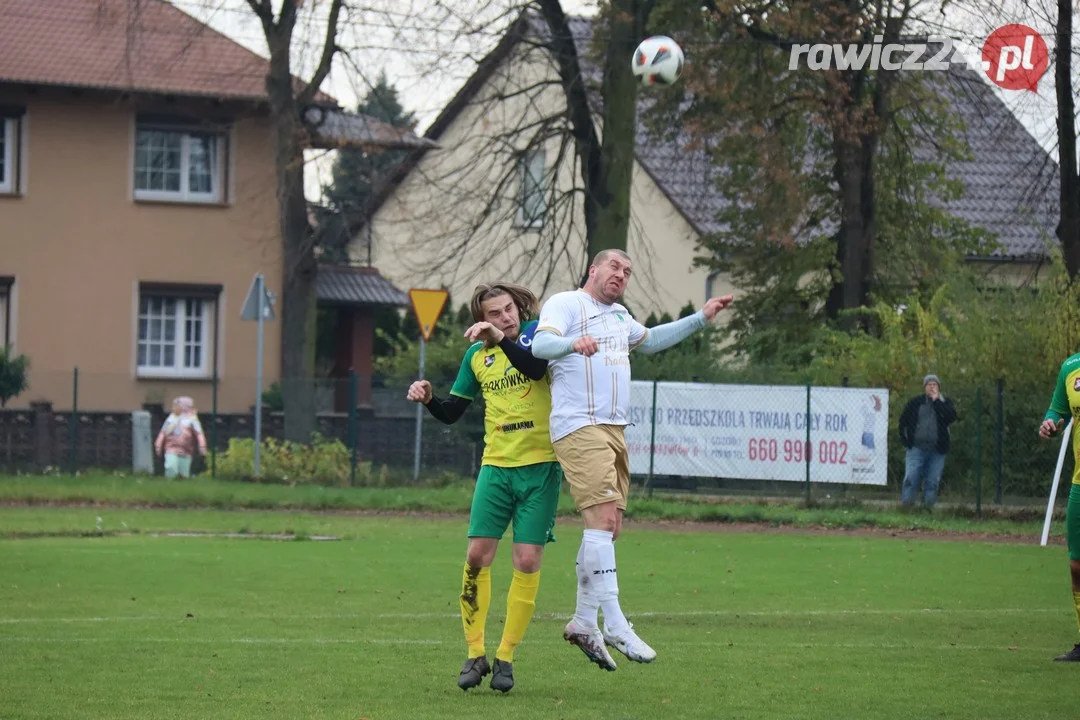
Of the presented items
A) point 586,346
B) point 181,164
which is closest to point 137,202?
point 181,164

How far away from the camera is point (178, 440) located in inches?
1091

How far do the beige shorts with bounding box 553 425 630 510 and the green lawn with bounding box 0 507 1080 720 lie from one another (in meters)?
0.97

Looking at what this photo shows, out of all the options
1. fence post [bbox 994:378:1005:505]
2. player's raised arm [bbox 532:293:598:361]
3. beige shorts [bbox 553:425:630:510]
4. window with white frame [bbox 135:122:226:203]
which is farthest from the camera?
window with white frame [bbox 135:122:226:203]

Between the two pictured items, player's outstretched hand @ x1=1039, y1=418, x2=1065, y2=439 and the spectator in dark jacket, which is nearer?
player's outstretched hand @ x1=1039, y1=418, x2=1065, y2=439

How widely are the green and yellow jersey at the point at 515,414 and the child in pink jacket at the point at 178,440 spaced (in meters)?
20.4

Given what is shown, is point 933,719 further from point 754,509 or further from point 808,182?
point 808,182

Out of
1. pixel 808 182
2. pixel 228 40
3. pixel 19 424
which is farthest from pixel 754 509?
pixel 228 40

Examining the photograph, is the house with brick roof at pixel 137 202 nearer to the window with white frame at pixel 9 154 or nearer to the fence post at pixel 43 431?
the window with white frame at pixel 9 154

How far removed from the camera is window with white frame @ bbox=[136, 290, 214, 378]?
34.4 meters

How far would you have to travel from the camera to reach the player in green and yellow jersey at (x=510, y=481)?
796 cm

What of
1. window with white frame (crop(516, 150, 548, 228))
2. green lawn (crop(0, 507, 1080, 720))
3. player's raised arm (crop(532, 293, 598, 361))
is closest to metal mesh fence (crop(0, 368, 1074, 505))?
window with white frame (crop(516, 150, 548, 228))

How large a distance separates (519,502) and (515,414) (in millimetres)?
442

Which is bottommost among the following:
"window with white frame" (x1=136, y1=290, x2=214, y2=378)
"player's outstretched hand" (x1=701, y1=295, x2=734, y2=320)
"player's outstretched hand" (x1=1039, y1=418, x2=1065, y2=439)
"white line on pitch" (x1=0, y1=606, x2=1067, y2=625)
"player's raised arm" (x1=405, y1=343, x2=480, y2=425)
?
"white line on pitch" (x1=0, y1=606, x2=1067, y2=625)

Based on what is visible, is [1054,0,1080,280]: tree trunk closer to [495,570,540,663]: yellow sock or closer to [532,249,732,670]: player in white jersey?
[532,249,732,670]: player in white jersey
